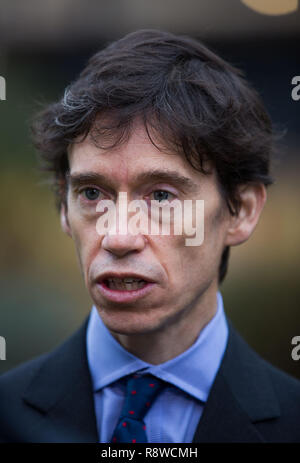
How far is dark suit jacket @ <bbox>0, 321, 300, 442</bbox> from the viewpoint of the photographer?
204 cm

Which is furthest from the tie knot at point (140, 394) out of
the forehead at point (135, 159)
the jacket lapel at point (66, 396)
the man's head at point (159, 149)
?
the forehead at point (135, 159)

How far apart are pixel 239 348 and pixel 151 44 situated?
4.47ft

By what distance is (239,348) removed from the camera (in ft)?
7.68

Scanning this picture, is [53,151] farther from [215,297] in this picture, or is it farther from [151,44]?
[215,297]

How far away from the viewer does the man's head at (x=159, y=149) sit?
77.2 inches

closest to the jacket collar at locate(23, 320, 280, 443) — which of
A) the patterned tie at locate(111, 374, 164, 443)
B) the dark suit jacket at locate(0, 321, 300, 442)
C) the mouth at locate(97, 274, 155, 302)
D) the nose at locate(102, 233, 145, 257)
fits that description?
the dark suit jacket at locate(0, 321, 300, 442)

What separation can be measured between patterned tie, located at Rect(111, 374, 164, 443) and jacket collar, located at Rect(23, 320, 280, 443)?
0.44 ft

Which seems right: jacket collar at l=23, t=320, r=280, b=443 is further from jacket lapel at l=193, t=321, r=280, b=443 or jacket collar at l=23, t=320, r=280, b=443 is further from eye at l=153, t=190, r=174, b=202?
eye at l=153, t=190, r=174, b=202

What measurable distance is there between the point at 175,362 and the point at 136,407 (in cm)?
25

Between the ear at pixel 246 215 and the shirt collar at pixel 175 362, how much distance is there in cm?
38

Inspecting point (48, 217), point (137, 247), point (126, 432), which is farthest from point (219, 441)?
point (48, 217)

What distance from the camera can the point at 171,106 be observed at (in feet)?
6.66

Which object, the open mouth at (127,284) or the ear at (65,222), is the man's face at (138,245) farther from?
the ear at (65,222)

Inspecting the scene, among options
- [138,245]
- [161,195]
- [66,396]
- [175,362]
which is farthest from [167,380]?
[161,195]
